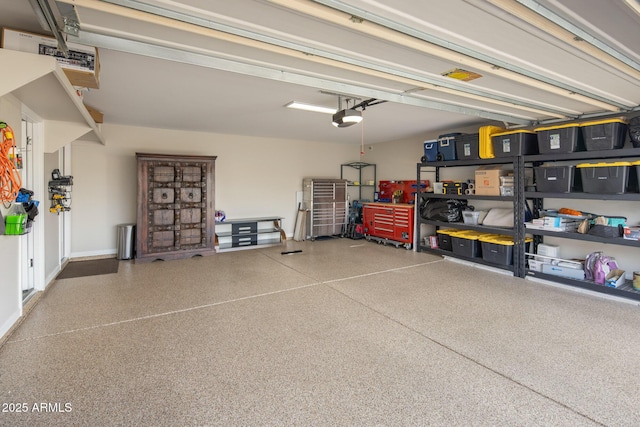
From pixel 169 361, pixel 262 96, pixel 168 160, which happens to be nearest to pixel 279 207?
pixel 168 160

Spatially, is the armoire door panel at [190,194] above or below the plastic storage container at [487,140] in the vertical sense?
below

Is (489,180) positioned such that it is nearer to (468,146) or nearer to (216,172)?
(468,146)

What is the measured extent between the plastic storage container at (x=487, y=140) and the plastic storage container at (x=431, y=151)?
935mm

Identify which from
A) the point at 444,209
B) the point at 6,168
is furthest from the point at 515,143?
the point at 6,168

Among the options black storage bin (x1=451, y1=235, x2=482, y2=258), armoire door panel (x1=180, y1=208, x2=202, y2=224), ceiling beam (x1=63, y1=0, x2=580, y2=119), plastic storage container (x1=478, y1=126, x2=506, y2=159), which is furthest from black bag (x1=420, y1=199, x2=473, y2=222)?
armoire door panel (x1=180, y1=208, x2=202, y2=224)

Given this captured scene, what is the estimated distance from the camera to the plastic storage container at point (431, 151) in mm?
5773

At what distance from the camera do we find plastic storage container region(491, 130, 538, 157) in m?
4.45

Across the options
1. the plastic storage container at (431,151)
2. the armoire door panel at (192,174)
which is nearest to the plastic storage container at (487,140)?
the plastic storage container at (431,151)

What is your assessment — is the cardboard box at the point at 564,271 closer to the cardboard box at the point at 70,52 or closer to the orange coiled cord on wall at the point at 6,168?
the cardboard box at the point at 70,52

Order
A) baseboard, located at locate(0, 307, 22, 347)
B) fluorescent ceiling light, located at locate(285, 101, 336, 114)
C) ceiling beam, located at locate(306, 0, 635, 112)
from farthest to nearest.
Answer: fluorescent ceiling light, located at locate(285, 101, 336, 114)
baseboard, located at locate(0, 307, 22, 347)
ceiling beam, located at locate(306, 0, 635, 112)

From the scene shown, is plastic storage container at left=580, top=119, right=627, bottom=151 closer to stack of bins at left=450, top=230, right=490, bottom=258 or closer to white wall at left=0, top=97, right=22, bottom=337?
stack of bins at left=450, top=230, right=490, bottom=258

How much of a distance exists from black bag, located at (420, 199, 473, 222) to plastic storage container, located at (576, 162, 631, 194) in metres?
1.98

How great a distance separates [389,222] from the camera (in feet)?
22.2

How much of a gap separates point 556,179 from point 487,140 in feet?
3.68
